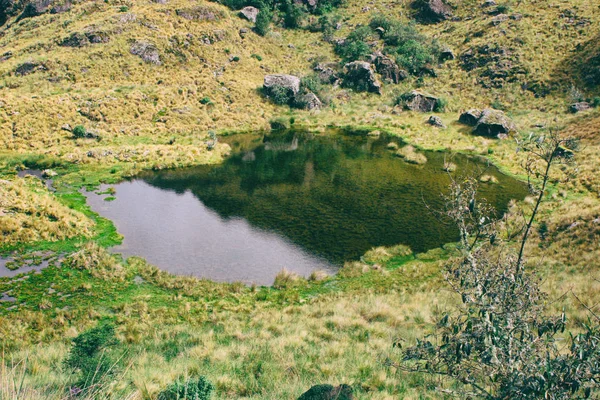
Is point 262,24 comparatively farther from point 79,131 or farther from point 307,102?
point 79,131

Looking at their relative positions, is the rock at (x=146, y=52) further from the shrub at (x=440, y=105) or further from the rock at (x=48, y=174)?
the shrub at (x=440, y=105)

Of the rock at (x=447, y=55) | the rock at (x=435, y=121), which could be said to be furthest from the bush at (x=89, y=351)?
the rock at (x=447, y=55)

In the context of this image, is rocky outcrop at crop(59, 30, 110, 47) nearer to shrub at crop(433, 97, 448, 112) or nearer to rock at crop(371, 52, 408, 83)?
→ rock at crop(371, 52, 408, 83)

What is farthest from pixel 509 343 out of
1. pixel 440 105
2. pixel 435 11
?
pixel 435 11

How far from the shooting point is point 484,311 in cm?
582

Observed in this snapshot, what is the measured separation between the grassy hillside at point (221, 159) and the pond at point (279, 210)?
1.60 metres

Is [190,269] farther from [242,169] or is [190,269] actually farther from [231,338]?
[242,169]

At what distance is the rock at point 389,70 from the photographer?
67812 mm

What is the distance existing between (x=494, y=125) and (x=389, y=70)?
23730 mm

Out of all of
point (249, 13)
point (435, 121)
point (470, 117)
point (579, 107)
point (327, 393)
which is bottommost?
point (435, 121)

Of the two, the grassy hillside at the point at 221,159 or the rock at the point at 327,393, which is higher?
the rock at the point at 327,393

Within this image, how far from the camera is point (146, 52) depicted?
58.5 meters

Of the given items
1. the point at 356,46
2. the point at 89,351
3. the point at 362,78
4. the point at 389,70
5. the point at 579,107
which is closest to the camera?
the point at 89,351

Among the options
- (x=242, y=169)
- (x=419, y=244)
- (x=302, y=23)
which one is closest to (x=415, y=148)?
(x=242, y=169)
